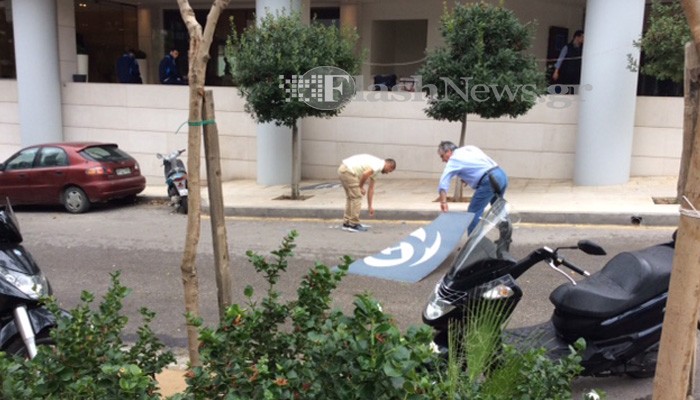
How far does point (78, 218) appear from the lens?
12258 mm

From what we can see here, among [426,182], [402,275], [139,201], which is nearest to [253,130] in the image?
[139,201]

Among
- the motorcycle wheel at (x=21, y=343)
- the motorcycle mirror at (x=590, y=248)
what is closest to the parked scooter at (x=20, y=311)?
the motorcycle wheel at (x=21, y=343)

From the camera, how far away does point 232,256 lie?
882 cm

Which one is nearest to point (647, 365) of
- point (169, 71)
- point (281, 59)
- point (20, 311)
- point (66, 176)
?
point (20, 311)

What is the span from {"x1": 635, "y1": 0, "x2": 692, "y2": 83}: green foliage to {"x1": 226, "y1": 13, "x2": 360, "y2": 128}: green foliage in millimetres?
5282

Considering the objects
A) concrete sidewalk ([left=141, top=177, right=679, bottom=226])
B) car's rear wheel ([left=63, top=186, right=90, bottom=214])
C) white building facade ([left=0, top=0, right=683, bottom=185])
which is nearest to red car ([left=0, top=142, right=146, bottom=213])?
car's rear wheel ([left=63, top=186, right=90, bottom=214])

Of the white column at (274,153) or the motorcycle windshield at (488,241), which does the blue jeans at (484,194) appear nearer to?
the motorcycle windshield at (488,241)

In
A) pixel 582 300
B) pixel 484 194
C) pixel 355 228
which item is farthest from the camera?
pixel 355 228

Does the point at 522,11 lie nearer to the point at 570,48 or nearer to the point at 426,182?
the point at 570,48

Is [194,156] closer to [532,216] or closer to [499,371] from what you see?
[499,371]

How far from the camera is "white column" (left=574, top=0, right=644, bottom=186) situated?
491 inches

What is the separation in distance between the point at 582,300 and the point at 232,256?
18.4 ft

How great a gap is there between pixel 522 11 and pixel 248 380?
1601 centimetres

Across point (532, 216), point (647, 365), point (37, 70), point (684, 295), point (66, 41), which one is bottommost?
point (532, 216)
